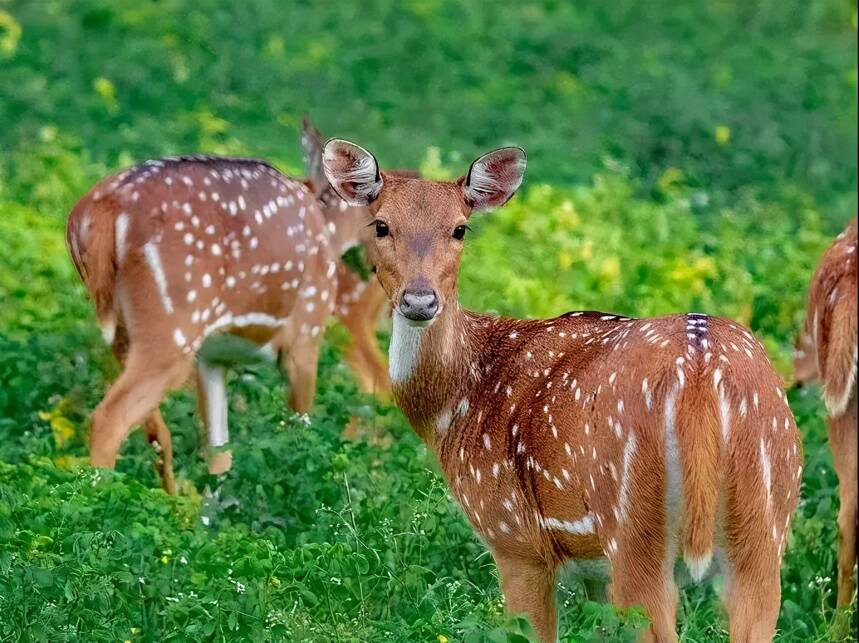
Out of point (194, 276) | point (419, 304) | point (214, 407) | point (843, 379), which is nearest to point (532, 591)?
point (419, 304)

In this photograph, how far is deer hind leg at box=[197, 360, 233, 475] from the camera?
26.9 ft

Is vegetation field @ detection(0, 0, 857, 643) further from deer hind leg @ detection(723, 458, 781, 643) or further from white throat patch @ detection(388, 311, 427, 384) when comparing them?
white throat patch @ detection(388, 311, 427, 384)

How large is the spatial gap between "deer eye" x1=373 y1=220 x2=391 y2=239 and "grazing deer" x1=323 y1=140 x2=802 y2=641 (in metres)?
0.01

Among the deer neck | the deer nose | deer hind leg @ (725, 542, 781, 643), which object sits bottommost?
deer hind leg @ (725, 542, 781, 643)

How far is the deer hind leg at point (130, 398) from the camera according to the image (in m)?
7.54

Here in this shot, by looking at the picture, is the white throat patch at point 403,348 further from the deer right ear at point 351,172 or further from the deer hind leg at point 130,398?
the deer hind leg at point 130,398

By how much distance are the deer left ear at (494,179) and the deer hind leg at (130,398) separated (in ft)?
6.75

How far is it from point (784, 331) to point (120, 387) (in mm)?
4471

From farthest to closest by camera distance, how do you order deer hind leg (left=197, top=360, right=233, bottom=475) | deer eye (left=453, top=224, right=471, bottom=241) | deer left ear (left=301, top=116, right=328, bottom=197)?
deer left ear (left=301, top=116, right=328, bottom=197), deer hind leg (left=197, top=360, right=233, bottom=475), deer eye (left=453, top=224, right=471, bottom=241)

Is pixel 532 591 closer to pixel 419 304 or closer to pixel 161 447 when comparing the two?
pixel 419 304

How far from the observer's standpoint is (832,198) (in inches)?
535

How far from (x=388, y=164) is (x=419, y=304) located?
7900mm

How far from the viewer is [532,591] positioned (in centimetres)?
566

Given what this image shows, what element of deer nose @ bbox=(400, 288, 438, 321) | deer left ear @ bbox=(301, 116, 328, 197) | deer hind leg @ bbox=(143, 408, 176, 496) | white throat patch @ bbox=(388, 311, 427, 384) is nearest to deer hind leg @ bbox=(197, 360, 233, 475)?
deer hind leg @ bbox=(143, 408, 176, 496)
